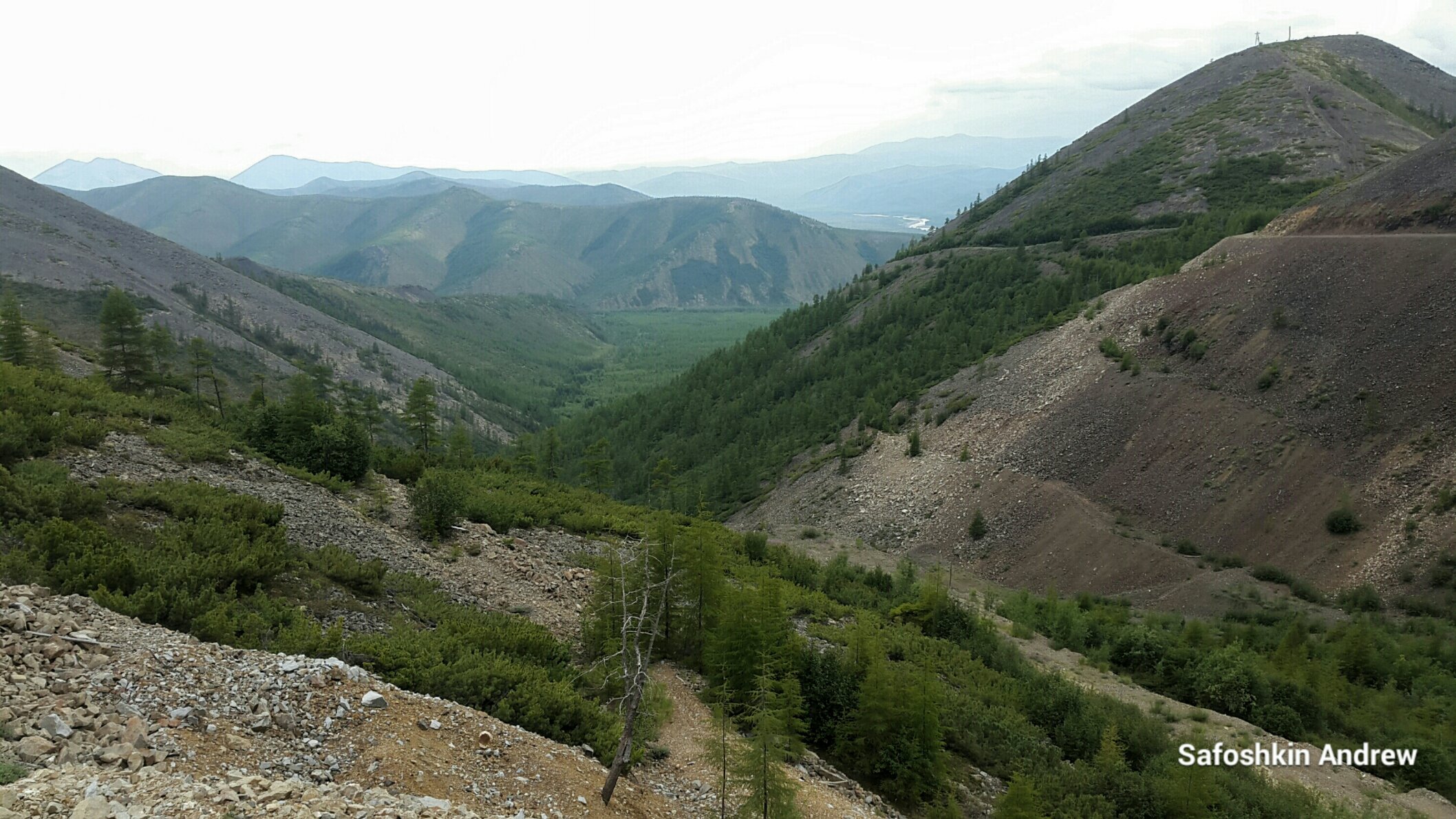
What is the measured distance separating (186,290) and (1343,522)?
140m

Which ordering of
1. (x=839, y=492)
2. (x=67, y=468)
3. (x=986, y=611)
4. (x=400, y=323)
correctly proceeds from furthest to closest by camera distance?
1. (x=400, y=323)
2. (x=839, y=492)
3. (x=986, y=611)
4. (x=67, y=468)

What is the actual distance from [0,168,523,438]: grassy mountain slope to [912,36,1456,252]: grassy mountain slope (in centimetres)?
8712

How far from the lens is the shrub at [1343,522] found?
26250 millimetres

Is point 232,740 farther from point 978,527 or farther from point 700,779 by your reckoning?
point 978,527

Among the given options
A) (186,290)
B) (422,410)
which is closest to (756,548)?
(422,410)

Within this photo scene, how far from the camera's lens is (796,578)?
27.5 m

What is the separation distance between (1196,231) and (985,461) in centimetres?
3311

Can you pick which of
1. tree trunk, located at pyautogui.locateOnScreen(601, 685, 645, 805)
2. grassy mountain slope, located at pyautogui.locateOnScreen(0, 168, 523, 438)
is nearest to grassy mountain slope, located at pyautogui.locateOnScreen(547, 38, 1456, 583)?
tree trunk, located at pyautogui.locateOnScreen(601, 685, 645, 805)

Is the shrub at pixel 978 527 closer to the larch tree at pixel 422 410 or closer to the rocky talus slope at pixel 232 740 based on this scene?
the rocky talus slope at pixel 232 740

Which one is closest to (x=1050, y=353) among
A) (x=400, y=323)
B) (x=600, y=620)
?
(x=600, y=620)

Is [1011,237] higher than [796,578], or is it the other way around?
[1011,237]

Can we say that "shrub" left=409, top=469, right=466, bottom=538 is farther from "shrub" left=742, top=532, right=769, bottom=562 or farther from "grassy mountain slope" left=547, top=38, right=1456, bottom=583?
"grassy mountain slope" left=547, top=38, right=1456, bottom=583

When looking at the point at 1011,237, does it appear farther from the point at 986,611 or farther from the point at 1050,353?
the point at 986,611

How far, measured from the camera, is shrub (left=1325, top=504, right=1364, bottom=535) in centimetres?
2625
